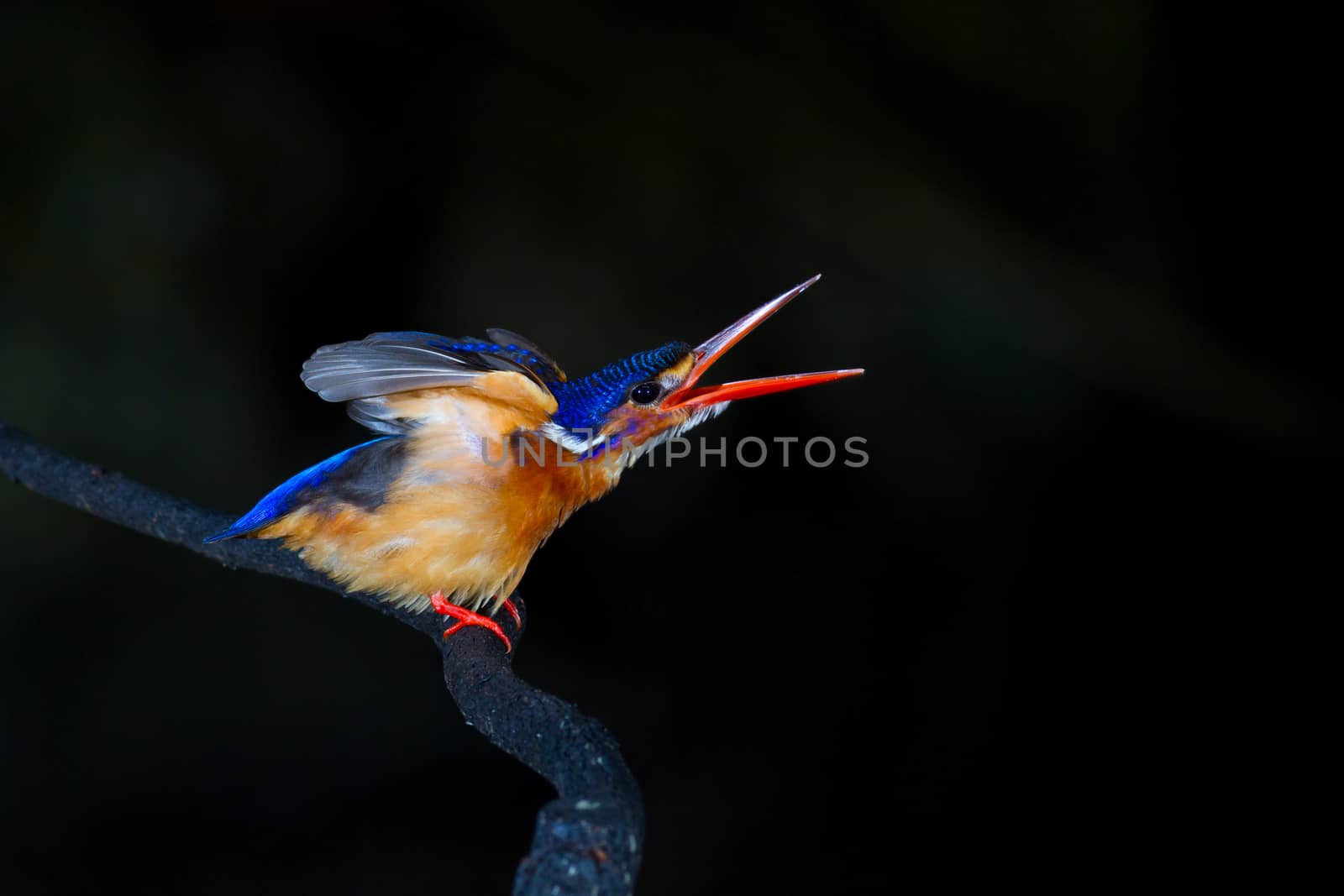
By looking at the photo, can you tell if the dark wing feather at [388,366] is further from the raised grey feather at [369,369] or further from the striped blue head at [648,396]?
the striped blue head at [648,396]

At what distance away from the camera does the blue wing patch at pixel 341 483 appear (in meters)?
1.61

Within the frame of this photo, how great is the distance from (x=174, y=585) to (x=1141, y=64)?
3.11 m

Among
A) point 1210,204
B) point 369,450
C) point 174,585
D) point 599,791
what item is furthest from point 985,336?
point 174,585

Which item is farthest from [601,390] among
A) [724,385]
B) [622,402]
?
[724,385]

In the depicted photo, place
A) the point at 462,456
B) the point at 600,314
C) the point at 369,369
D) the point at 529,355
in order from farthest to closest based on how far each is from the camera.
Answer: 1. the point at 600,314
2. the point at 529,355
3. the point at 462,456
4. the point at 369,369

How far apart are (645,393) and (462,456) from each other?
0.29 m

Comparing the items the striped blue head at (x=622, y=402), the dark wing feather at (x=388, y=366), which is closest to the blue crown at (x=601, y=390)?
the striped blue head at (x=622, y=402)

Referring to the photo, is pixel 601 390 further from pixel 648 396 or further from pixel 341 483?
pixel 341 483

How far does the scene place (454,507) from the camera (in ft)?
5.08

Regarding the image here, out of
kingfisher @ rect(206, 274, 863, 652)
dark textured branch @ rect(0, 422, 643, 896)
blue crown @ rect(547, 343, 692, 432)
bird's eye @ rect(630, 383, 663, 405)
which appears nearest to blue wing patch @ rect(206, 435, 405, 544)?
kingfisher @ rect(206, 274, 863, 652)

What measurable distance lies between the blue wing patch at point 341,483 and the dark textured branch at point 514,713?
0.49 feet

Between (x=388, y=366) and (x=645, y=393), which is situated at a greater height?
(x=645, y=393)

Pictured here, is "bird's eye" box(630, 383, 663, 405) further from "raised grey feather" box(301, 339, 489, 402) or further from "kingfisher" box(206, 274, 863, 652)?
"raised grey feather" box(301, 339, 489, 402)

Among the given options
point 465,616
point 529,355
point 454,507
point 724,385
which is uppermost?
point 724,385
